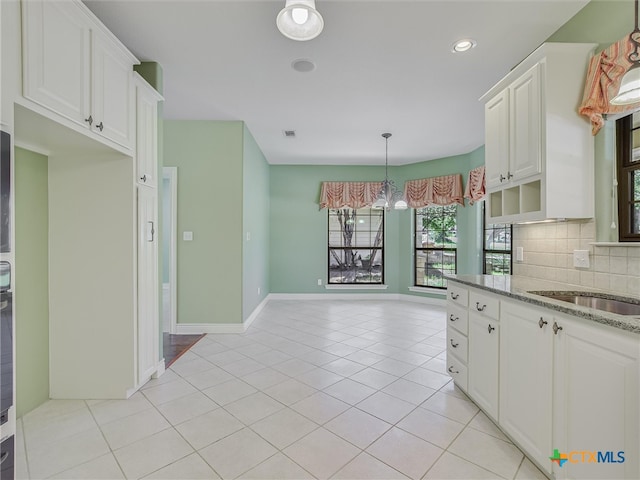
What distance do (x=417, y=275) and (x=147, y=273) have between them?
4.99 meters

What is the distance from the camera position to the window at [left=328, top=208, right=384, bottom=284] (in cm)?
646

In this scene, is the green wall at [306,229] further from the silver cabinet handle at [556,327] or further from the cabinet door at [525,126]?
the silver cabinet handle at [556,327]

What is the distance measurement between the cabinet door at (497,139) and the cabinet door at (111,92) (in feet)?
9.30

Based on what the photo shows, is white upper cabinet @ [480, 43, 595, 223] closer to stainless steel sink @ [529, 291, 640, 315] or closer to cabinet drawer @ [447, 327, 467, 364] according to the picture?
stainless steel sink @ [529, 291, 640, 315]

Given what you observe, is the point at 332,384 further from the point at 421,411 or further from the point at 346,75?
the point at 346,75

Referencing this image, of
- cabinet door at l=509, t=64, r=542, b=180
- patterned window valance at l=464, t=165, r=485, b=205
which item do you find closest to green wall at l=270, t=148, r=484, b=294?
patterned window valance at l=464, t=165, r=485, b=205

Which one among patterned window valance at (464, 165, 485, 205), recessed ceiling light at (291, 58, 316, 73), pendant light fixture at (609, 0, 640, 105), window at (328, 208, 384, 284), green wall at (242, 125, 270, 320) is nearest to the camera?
pendant light fixture at (609, 0, 640, 105)

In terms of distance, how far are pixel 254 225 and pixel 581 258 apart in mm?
3977

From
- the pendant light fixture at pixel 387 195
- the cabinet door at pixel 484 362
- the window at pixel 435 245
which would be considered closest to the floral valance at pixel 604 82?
the cabinet door at pixel 484 362

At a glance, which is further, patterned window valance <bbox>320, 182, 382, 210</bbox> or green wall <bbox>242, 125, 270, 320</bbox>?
patterned window valance <bbox>320, 182, 382, 210</bbox>

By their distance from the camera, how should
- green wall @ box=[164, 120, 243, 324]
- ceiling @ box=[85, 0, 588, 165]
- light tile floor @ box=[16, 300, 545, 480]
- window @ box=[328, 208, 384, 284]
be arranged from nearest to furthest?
light tile floor @ box=[16, 300, 545, 480], ceiling @ box=[85, 0, 588, 165], green wall @ box=[164, 120, 243, 324], window @ box=[328, 208, 384, 284]

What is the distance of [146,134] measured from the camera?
2537mm

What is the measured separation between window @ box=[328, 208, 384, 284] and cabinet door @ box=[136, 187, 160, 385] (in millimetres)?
4124

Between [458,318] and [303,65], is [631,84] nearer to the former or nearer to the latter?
[458,318]
